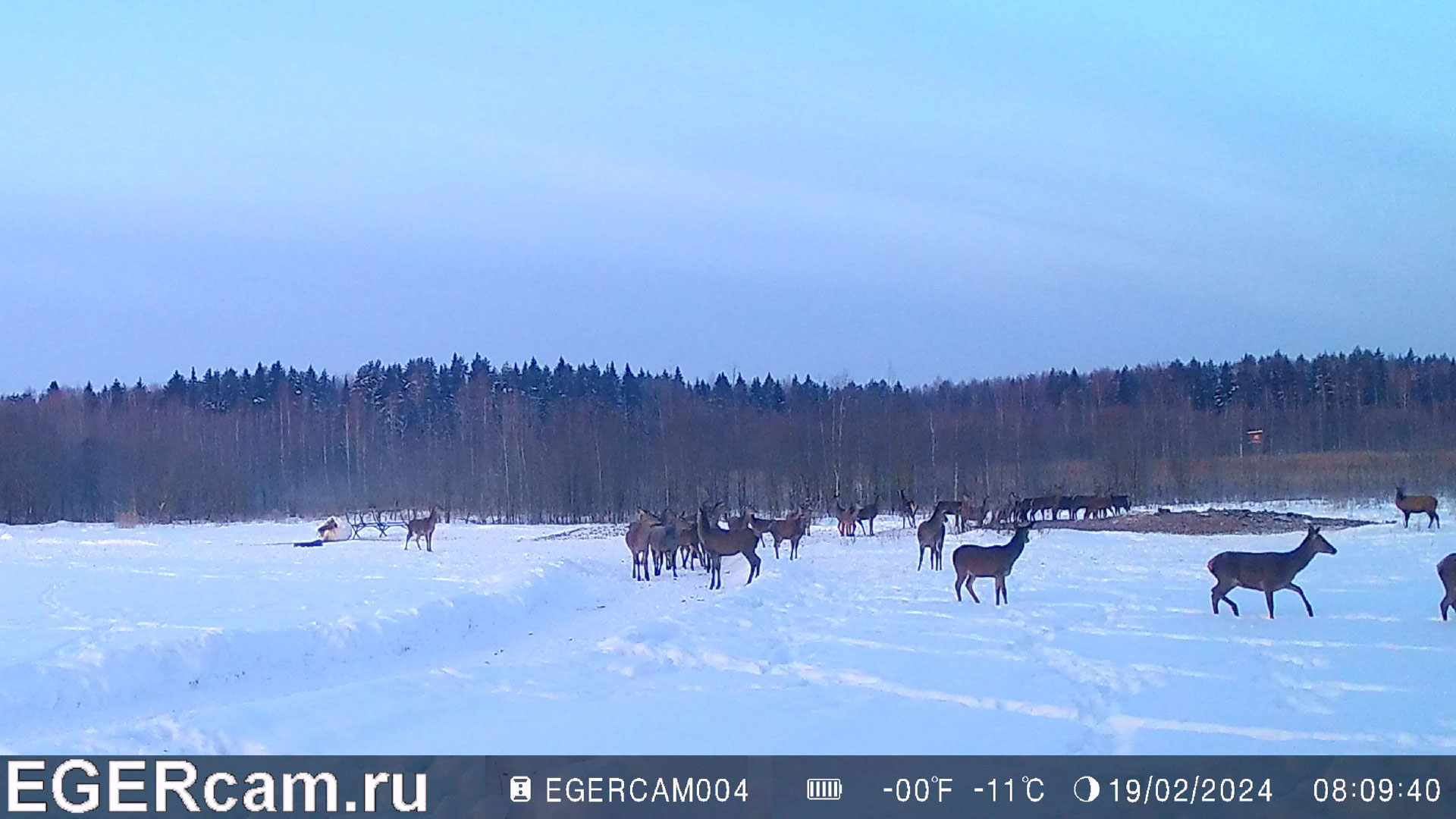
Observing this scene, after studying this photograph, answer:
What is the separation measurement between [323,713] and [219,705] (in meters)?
2.57

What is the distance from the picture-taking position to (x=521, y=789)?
284 inches

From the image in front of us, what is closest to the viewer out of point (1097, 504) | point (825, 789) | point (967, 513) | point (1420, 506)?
point (825, 789)

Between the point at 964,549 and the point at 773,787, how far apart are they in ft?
35.0

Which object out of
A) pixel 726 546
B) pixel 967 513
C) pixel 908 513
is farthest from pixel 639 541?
pixel 908 513

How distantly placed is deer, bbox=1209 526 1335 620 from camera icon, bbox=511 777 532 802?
1022 cm

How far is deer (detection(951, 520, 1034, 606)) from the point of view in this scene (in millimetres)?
17062

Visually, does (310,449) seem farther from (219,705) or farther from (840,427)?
(219,705)

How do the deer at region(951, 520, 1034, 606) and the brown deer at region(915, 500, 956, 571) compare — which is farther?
the brown deer at region(915, 500, 956, 571)

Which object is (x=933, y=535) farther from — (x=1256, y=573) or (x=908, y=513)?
(x=908, y=513)

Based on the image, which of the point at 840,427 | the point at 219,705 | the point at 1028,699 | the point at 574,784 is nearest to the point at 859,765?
the point at 574,784

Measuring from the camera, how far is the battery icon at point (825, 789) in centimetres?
702

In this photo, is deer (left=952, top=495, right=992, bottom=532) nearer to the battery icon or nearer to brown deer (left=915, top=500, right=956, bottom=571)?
brown deer (left=915, top=500, right=956, bottom=571)

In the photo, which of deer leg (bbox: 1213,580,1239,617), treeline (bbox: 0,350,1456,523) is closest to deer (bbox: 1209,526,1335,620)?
deer leg (bbox: 1213,580,1239,617)

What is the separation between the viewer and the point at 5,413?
80.9 meters
